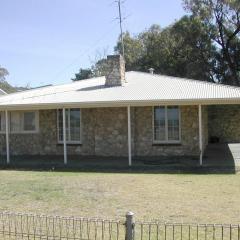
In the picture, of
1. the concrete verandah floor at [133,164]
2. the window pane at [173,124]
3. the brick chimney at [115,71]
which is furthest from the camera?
the brick chimney at [115,71]

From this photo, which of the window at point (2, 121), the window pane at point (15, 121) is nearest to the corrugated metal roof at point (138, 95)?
the window pane at point (15, 121)

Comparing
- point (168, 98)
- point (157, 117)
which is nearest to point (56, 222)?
point (168, 98)

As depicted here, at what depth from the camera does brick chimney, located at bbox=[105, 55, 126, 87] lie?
856 inches

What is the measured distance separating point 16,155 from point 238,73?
22.5 meters

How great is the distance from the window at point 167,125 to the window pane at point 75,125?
11.0ft

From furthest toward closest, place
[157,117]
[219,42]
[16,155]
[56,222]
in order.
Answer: [219,42]
[16,155]
[157,117]
[56,222]

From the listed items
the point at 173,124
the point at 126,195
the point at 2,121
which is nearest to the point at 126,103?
the point at 173,124

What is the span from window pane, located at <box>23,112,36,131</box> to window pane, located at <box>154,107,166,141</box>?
18.6 ft

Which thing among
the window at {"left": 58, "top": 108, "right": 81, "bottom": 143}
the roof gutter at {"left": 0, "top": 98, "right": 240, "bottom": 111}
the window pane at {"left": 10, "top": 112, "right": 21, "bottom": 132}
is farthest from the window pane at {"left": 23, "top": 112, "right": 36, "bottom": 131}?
the roof gutter at {"left": 0, "top": 98, "right": 240, "bottom": 111}

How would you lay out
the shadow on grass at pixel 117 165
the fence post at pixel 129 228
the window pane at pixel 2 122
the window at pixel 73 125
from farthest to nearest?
the window pane at pixel 2 122, the window at pixel 73 125, the shadow on grass at pixel 117 165, the fence post at pixel 129 228

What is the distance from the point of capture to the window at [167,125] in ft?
66.6

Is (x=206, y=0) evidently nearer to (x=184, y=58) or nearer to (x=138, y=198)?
(x=184, y=58)

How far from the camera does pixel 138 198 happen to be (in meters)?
12.0

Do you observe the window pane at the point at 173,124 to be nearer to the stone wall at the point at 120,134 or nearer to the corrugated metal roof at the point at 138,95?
the stone wall at the point at 120,134
